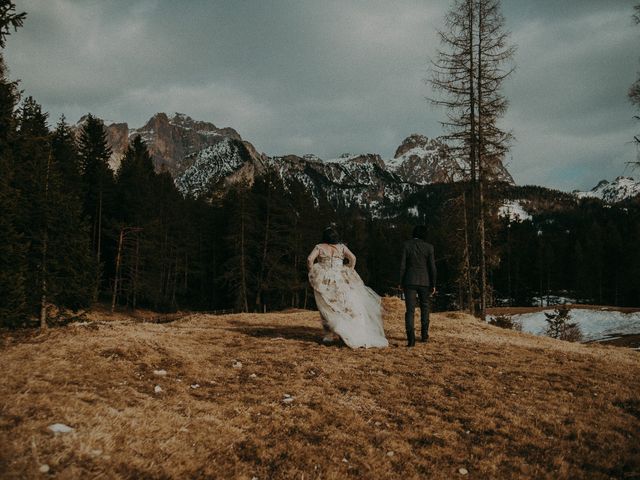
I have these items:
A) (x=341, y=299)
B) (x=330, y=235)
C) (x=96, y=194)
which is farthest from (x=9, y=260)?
(x=96, y=194)

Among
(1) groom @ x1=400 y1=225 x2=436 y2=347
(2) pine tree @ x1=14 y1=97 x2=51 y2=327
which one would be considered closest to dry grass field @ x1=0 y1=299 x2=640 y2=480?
(1) groom @ x1=400 y1=225 x2=436 y2=347

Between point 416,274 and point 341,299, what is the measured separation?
1.97 meters

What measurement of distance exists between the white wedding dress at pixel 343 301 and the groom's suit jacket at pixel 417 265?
110 cm

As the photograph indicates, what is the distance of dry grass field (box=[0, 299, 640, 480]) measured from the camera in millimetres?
3939

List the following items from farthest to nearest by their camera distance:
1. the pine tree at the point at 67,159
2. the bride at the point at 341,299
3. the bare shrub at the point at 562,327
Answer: the pine tree at the point at 67,159, the bare shrub at the point at 562,327, the bride at the point at 341,299

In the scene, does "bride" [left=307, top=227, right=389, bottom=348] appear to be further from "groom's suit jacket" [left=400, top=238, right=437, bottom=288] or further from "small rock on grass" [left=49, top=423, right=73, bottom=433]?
"small rock on grass" [left=49, top=423, right=73, bottom=433]

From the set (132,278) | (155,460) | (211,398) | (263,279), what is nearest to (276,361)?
(211,398)

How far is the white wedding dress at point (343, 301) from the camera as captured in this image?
9.42 meters

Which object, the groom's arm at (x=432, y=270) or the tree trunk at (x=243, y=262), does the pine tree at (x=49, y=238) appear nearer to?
the groom's arm at (x=432, y=270)

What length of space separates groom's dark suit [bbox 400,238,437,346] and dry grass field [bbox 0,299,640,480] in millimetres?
1139

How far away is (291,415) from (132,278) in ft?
122

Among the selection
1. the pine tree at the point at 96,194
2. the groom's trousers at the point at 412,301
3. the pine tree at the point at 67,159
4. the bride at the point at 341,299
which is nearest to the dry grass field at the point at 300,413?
the bride at the point at 341,299

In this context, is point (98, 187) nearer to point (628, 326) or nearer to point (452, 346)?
point (452, 346)

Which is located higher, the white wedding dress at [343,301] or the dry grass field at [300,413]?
the white wedding dress at [343,301]
